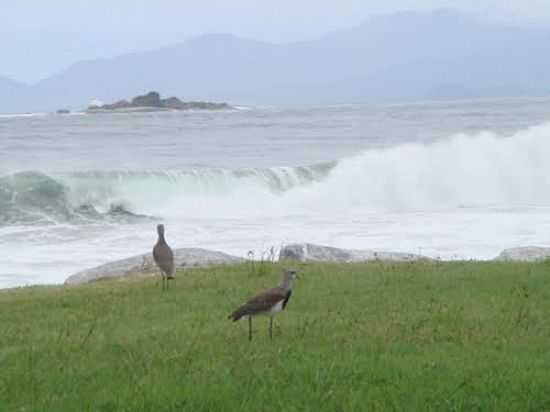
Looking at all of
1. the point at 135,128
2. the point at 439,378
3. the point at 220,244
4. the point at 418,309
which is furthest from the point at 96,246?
the point at 135,128

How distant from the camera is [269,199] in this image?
1623 inches

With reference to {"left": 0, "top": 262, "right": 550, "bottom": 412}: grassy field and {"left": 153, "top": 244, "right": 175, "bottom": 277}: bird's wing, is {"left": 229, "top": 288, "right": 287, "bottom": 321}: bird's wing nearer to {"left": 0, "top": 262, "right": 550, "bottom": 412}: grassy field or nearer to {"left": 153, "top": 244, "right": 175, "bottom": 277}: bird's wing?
{"left": 0, "top": 262, "right": 550, "bottom": 412}: grassy field

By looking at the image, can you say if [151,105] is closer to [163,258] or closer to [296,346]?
[163,258]

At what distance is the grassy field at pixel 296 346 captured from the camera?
7402mm

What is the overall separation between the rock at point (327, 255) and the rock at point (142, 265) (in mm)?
952

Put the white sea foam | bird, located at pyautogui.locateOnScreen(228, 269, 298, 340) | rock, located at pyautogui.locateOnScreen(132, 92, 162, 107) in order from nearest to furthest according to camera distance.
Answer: bird, located at pyautogui.locateOnScreen(228, 269, 298, 340) → the white sea foam → rock, located at pyautogui.locateOnScreen(132, 92, 162, 107)

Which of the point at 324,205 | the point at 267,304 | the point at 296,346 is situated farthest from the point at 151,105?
the point at 267,304

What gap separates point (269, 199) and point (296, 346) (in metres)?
32.0

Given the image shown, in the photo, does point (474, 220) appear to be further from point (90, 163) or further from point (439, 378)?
point (90, 163)

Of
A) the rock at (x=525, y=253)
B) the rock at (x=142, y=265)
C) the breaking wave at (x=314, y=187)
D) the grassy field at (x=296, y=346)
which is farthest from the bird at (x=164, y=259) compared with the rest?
the breaking wave at (x=314, y=187)

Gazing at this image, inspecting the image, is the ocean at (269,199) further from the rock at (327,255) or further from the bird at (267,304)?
the bird at (267,304)

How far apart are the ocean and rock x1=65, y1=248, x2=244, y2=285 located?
2.63 metres

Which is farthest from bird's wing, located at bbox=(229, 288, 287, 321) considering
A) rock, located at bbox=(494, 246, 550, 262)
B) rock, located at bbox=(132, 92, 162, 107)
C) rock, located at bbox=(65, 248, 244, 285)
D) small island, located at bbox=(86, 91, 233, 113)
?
rock, located at bbox=(132, 92, 162, 107)

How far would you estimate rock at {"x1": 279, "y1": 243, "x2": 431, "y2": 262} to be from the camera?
1898 cm
